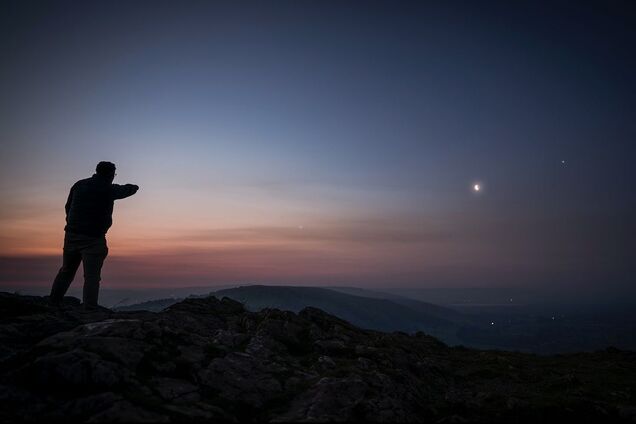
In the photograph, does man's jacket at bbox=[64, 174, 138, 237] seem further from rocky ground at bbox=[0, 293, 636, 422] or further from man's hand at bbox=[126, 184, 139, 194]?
rocky ground at bbox=[0, 293, 636, 422]

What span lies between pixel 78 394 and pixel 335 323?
15607 millimetres

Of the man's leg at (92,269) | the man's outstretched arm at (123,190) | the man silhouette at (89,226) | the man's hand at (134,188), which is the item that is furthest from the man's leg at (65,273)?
the man's hand at (134,188)

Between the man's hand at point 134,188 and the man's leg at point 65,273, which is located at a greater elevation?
the man's hand at point 134,188

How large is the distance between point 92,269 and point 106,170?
4366 mm

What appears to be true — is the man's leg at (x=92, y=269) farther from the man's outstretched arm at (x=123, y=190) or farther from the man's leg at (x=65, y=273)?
the man's outstretched arm at (x=123, y=190)

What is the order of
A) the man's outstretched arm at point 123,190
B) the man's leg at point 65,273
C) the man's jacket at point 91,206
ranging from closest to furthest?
the man's jacket at point 91,206, the man's leg at point 65,273, the man's outstretched arm at point 123,190

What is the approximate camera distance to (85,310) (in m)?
15.7

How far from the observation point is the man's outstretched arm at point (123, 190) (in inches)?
618

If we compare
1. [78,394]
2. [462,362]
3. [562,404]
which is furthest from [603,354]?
[78,394]

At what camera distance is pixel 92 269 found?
14945 millimetres

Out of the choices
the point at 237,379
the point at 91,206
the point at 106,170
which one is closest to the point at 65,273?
the point at 91,206

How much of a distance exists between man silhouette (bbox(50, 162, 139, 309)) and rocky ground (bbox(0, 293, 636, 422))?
1.59 metres

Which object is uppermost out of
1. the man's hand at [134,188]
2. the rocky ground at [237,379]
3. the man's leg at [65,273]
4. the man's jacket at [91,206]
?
the man's hand at [134,188]

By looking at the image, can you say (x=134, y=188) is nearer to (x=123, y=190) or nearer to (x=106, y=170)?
(x=123, y=190)
